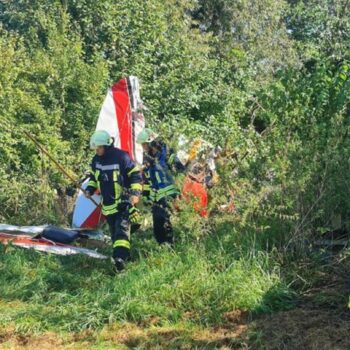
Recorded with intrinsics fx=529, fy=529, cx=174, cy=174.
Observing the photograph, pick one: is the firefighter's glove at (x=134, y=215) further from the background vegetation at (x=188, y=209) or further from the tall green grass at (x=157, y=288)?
the tall green grass at (x=157, y=288)

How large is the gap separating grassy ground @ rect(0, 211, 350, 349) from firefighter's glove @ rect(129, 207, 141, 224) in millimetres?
710

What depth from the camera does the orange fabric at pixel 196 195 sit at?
21.0 ft

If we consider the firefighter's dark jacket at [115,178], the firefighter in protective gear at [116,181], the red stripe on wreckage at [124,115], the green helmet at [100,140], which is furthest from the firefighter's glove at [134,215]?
the red stripe on wreckage at [124,115]

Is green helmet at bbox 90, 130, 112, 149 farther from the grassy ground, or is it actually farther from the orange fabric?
the grassy ground

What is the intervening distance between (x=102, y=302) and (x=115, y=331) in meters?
0.50

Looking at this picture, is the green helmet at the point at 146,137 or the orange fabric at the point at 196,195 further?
the green helmet at the point at 146,137

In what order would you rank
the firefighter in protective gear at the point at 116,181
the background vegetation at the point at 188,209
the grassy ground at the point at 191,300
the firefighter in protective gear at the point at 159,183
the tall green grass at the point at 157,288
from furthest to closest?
the firefighter in protective gear at the point at 159,183, the firefighter in protective gear at the point at 116,181, the background vegetation at the point at 188,209, the tall green grass at the point at 157,288, the grassy ground at the point at 191,300

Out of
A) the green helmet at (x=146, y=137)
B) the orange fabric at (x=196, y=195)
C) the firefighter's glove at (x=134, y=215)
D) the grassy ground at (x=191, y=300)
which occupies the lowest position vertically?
the grassy ground at (x=191, y=300)

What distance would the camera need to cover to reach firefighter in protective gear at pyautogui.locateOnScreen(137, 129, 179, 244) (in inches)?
284

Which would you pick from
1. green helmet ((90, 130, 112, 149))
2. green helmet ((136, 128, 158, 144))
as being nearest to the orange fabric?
green helmet ((136, 128, 158, 144))

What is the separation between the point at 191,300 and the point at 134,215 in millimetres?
2089

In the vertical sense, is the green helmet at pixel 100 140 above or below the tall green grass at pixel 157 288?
above

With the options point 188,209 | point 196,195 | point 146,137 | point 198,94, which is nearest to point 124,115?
point 146,137

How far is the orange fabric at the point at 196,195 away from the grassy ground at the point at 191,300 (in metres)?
0.19
